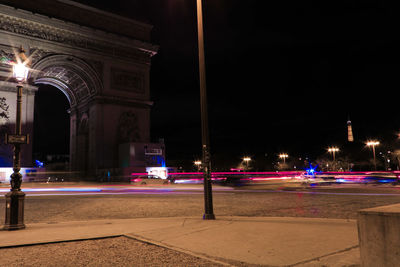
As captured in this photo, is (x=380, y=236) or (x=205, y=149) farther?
(x=205, y=149)

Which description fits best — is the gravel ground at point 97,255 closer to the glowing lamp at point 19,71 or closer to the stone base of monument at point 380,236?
the stone base of monument at point 380,236

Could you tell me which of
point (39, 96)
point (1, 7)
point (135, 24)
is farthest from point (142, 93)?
point (39, 96)

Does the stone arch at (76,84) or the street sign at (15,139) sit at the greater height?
the stone arch at (76,84)

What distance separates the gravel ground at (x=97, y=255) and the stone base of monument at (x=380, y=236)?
231cm

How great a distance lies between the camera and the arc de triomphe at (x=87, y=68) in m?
37.2

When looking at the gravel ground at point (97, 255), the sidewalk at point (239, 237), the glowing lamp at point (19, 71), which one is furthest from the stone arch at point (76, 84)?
the gravel ground at point (97, 255)

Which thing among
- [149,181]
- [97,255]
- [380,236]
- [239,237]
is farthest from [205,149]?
[149,181]

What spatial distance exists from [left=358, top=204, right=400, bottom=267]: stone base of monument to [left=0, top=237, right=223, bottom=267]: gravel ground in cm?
231

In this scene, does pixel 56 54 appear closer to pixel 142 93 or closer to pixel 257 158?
pixel 142 93

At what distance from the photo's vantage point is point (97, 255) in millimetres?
6109

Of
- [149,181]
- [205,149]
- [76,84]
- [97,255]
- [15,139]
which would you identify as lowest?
[97,255]

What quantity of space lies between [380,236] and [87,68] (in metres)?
42.9

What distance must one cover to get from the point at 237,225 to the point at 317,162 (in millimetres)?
92649

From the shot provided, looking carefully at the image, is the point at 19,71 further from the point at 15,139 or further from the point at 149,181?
the point at 149,181
